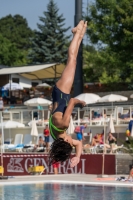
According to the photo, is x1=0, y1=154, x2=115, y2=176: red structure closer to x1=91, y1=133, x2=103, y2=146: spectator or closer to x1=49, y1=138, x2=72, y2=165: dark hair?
x1=91, y1=133, x2=103, y2=146: spectator

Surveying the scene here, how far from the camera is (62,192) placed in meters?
16.3

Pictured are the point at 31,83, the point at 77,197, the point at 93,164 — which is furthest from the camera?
the point at 31,83

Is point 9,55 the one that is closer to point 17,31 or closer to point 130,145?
point 17,31

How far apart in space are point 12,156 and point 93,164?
12.1 ft

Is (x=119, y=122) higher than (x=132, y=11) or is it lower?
lower

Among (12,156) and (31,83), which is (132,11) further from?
(31,83)

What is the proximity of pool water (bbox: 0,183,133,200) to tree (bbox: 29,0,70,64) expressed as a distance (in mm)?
33229

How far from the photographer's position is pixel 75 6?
29.5 meters

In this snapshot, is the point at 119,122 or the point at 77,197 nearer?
the point at 77,197

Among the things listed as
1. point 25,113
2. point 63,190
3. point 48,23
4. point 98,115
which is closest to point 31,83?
point 48,23

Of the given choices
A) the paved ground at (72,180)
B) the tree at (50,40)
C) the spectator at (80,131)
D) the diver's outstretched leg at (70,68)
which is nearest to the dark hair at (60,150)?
the diver's outstretched leg at (70,68)

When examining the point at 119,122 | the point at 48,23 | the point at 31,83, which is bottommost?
the point at 119,122

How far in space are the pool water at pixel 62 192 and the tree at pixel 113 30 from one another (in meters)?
12.9

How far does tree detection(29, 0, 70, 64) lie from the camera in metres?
51.3
